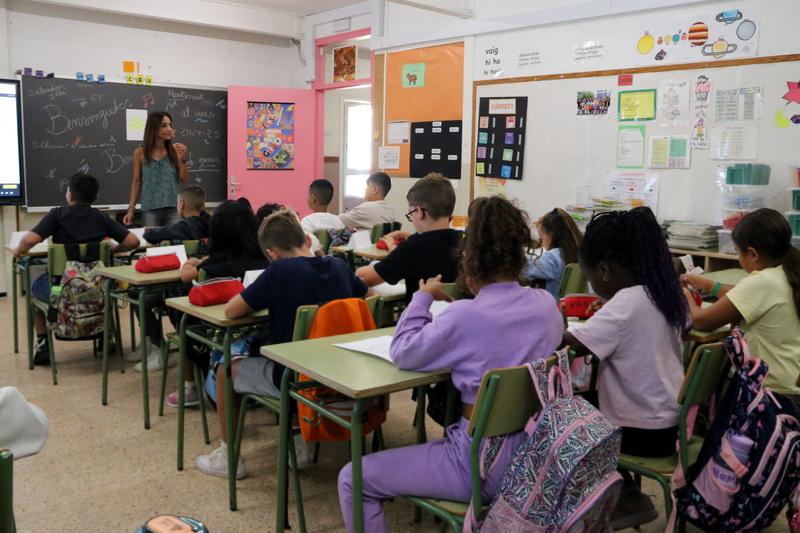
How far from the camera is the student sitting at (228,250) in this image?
3402 millimetres

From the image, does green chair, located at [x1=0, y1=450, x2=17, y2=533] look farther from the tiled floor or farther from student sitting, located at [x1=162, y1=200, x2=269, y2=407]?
student sitting, located at [x1=162, y1=200, x2=269, y2=407]

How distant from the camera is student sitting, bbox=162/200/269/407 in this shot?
340cm

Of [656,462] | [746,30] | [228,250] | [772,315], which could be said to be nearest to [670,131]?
[746,30]

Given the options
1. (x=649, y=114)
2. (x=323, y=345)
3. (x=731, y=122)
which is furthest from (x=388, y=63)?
(x=323, y=345)

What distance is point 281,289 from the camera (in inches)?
105

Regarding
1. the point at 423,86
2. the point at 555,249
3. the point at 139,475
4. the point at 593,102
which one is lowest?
the point at 139,475

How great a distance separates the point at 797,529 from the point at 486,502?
3.47 ft

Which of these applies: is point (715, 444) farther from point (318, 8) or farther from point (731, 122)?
point (318, 8)

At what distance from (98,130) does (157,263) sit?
407 cm

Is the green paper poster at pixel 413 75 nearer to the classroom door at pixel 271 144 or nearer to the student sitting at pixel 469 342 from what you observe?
the classroom door at pixel 271 144

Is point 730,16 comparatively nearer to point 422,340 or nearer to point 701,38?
point 701,38

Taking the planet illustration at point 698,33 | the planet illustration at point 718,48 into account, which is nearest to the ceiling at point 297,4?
the planet illustration at point 698,33

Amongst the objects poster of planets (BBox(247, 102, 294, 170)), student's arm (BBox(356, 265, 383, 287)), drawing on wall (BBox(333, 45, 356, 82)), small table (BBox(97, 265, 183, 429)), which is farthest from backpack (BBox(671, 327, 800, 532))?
drawing on wall (BBox(333, 45, 356, 82))

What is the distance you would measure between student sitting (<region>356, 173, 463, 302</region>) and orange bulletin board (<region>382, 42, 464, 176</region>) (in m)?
3.62
